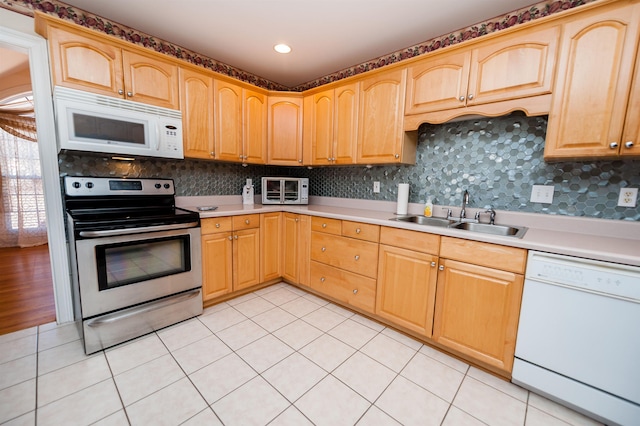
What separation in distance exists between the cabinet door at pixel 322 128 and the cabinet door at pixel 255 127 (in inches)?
21.5

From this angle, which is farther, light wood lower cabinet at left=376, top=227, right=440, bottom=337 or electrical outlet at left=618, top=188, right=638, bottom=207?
light wood lower cabinet at left=376, top=227, right=440, bottom=337

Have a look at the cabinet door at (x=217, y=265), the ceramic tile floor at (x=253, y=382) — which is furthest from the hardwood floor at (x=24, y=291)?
the cabinet door at (x=217, y=265)

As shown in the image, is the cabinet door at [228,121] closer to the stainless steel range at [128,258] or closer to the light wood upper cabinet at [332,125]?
the stainless steel range at [128,258]

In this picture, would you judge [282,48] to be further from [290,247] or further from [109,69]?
[290,247]

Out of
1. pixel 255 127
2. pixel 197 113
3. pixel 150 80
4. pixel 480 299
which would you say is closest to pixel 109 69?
pixel 150 80

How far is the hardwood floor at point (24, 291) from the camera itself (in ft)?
6.82

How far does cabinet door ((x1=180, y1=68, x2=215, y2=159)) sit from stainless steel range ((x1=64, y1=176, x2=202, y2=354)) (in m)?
0.41

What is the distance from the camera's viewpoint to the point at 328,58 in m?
2.62

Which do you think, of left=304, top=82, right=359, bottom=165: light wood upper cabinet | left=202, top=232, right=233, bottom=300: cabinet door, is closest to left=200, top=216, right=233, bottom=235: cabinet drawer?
left=202, top=232, right=233, bottom=300: cabinet door

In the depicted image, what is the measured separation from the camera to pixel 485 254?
5.10 feet

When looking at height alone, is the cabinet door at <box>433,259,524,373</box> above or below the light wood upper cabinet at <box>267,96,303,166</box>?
below

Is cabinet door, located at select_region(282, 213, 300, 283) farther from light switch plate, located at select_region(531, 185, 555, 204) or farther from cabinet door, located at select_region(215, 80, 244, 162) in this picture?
light switch plate, located at select_region(531, 185, 555, 204)

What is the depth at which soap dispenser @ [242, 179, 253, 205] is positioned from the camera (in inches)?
119

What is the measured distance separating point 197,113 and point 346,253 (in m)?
1.86
